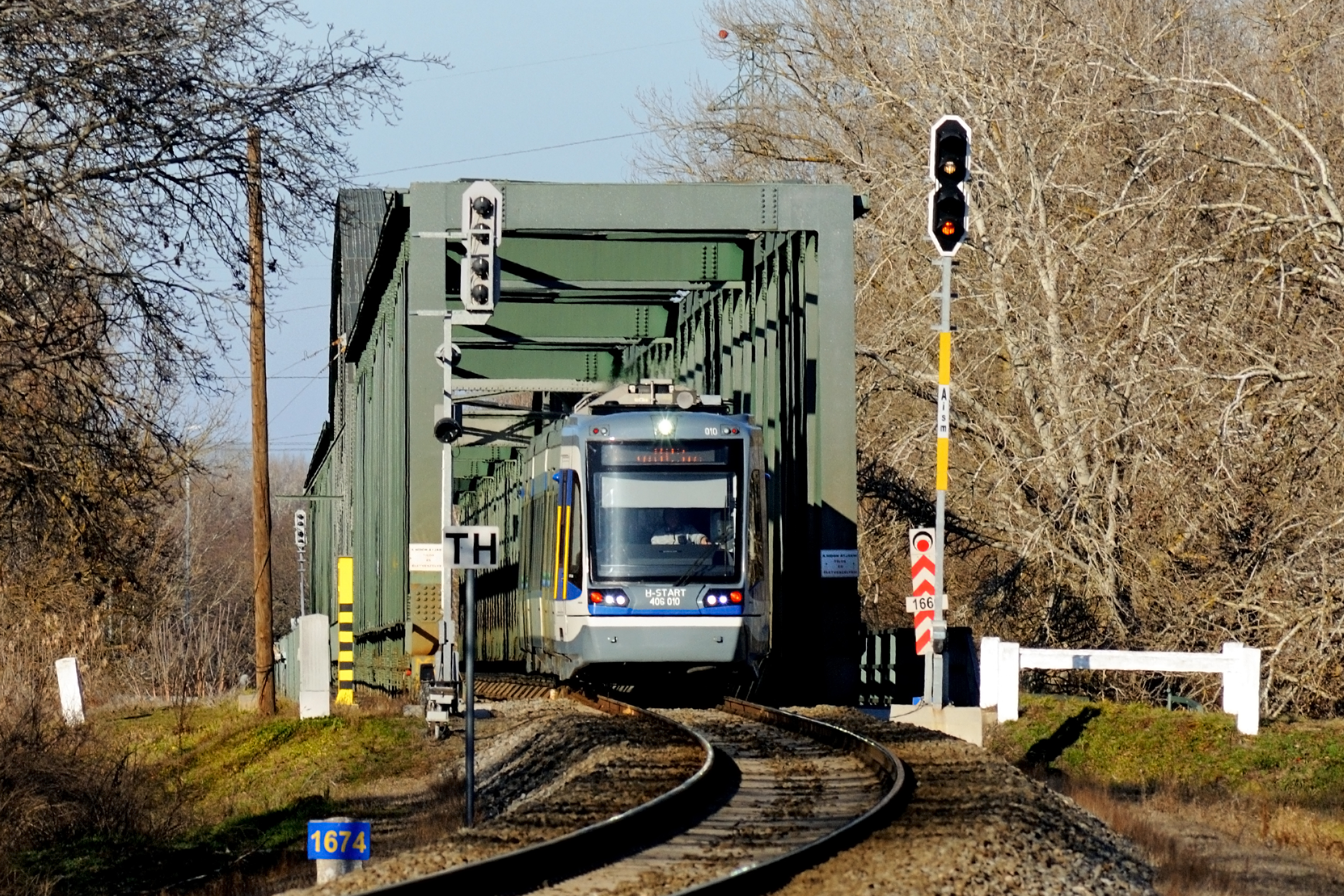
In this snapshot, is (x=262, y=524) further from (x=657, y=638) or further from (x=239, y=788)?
(x=657, y=638)

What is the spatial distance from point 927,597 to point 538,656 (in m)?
5.85

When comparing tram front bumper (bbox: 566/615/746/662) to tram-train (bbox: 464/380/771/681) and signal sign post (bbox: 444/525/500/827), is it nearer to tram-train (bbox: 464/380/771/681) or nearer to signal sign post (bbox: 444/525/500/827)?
tram-train (bbox: 464/380/771/681)

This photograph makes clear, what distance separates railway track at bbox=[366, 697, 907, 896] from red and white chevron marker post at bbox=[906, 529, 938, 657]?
2462mm

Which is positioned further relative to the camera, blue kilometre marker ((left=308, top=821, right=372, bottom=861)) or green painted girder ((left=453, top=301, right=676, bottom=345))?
green painted girder ((left=453, top=301, right=676, bottom=345))

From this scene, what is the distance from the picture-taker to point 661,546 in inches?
758

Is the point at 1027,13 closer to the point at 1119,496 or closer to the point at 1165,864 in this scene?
the point at 1119,496

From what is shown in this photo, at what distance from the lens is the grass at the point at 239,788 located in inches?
598

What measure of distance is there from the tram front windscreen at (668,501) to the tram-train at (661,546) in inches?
0.4

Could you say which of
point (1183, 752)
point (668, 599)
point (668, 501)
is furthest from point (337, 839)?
point (1183, 752)

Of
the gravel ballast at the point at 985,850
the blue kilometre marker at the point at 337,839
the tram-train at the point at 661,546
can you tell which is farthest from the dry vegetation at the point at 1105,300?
the blue kilometre marker at the point at 337,839

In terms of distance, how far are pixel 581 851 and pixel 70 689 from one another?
2132 centimetres

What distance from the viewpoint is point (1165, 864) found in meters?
10.9

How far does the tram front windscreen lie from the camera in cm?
1920

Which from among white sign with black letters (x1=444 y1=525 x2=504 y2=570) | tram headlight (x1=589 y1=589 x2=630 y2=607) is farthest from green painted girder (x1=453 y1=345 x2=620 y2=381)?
white sign with black letters (x1=444 y1=525 x2=504 y2=570)
